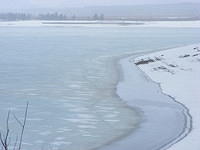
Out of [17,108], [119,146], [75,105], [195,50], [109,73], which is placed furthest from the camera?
[195,50]

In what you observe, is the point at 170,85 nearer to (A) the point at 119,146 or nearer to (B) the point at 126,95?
(B) the point at 126,95

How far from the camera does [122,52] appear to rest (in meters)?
25.5

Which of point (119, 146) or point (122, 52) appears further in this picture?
point (122, 52)

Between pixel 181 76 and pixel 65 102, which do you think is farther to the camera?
pixel 181 76

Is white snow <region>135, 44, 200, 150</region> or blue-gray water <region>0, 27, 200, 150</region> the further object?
white snow <region>135, 44, 200, 150</region>

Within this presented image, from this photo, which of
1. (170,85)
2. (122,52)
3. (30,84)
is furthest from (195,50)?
(30,84)

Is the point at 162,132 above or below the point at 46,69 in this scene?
above

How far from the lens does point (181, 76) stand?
15953 mm

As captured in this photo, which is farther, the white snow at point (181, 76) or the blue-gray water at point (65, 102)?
the white snow at point (181, 76)

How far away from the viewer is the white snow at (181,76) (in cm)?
783

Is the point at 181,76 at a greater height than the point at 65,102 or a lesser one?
lesser

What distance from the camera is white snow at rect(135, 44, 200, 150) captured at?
25.7 ft

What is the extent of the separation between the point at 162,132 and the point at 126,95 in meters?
3.85

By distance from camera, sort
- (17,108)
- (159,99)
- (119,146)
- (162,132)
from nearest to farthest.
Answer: (119,146) < (162,132) < (17,108) < (159,99)
